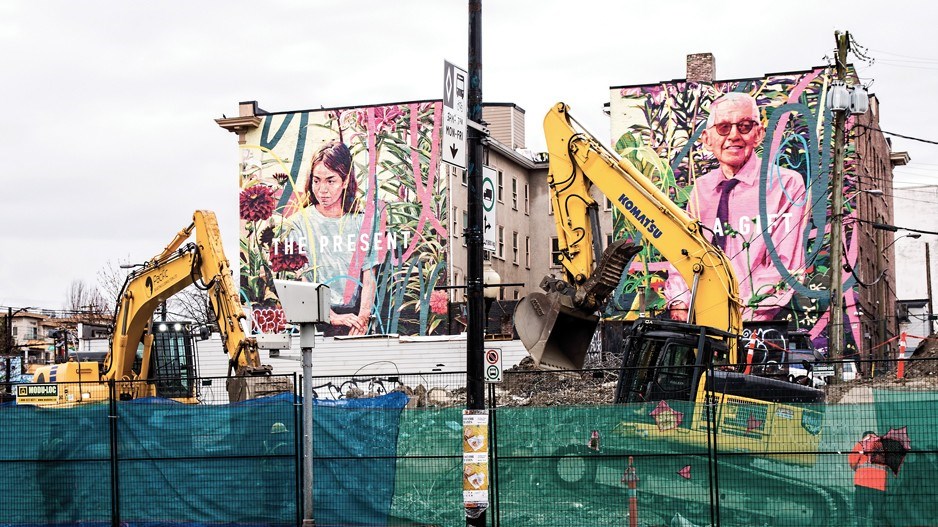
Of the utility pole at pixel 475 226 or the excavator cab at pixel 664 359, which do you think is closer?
the utility pole at pixel 475 226

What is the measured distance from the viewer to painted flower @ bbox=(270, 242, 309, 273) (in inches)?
2470

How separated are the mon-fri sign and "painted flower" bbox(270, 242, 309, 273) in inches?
1906

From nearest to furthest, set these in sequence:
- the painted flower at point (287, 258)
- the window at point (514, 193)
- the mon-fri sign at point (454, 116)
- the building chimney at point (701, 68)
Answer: the mon-fri sign at point (454, 116) → the building chimney at point (701, 68) → the painted flower at point (287, 258) → the window at point (514, 193)

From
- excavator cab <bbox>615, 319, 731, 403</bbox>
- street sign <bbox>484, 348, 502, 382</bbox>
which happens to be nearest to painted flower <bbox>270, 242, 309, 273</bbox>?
excavator cab <bbox>615, 319, 731, 403</bbox>

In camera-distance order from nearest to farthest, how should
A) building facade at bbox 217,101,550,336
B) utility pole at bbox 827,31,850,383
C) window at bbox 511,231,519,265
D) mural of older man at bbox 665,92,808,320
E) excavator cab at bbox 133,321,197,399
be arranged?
1. excavator cab at bbox 133,321,197,399
2. utility pole at bbox 827,31,850,383
3. mural of older man at bbox 665,92,808,320
4. building facade at bbox 217,101,550,336
5. window at bbox 511,231,519,265

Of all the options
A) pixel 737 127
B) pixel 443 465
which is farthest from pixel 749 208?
pixel 443 465

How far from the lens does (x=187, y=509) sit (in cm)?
1952

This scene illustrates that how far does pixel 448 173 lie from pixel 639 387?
41.6 metres

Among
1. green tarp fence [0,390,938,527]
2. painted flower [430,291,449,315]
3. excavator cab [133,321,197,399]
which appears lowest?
green tarp fence [0,390,938,527]

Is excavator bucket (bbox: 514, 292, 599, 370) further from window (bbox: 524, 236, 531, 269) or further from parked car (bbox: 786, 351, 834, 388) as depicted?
window (bbox: 524, 236, 531, 269)

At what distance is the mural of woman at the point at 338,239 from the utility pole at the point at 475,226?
1806 inches

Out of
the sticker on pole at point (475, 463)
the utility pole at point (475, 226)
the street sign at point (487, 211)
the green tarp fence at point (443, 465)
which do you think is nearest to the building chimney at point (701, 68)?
the green tarp fence at point (443, 465)

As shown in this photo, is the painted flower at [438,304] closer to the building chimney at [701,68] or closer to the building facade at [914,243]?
the building chimney at [701,68]

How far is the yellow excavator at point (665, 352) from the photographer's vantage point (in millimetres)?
17188
